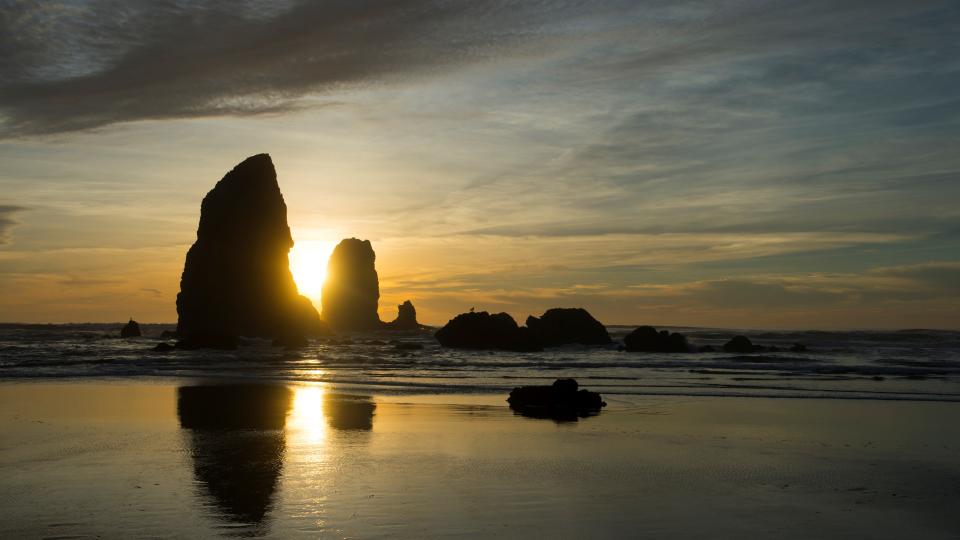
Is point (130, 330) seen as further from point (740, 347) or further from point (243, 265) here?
point (740, 347)

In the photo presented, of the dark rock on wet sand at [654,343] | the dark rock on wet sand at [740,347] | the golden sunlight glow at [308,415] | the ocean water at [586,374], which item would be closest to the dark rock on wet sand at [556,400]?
the ocean water at [586,374]

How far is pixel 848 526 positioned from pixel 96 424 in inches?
670

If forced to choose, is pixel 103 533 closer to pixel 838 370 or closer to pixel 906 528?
pixel 906 528

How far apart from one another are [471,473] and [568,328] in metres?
74.2

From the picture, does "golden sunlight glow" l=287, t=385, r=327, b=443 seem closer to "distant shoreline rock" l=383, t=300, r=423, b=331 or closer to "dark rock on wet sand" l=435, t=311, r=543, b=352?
"dark rock on wet sand" l=435, t=311, r=543, b=352

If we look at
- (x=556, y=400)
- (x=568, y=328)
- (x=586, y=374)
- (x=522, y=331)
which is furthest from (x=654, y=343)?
(x=556, y=400)

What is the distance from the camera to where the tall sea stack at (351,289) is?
16275cm

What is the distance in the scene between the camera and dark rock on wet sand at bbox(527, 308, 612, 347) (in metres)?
86.4

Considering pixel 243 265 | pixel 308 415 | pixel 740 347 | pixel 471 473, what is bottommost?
pixel 471 473

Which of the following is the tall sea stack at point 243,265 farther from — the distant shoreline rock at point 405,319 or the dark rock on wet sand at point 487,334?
the distant shoreline rock at point 405,319

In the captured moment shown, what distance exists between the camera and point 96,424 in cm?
1967

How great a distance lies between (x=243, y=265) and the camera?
100 meters

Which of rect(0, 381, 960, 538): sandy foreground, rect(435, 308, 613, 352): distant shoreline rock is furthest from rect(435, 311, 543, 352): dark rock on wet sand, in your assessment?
rect(0, 381, 960, 538): sandy foreground

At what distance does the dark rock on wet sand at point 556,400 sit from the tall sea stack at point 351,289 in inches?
5546
